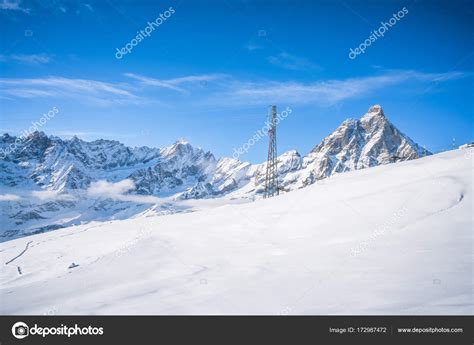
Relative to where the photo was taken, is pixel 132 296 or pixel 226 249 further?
pixel 226 249

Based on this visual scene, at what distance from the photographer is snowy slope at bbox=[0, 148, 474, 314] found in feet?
17.7

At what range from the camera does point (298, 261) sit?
296 inches

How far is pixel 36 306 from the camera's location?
Answer: 6.10 metres

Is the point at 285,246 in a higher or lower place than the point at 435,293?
higher

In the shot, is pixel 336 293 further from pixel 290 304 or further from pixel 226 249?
pixel 226 249

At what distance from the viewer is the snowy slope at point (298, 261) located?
5.38m

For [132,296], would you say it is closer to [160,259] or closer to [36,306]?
[36,306]
